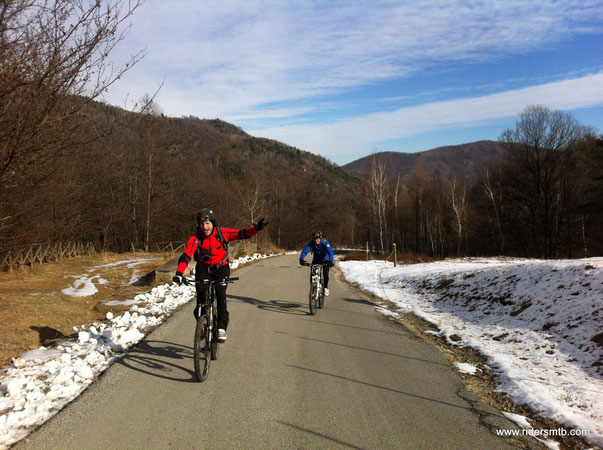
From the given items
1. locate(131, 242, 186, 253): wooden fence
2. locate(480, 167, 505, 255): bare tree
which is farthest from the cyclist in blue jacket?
locate(480, 167, 505, 255): bare tree

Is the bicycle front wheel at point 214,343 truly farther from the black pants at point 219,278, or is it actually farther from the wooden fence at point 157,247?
the wooden fence at point 157,247

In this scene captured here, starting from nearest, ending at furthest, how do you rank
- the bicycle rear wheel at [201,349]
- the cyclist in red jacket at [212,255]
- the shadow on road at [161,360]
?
the bicycle rear wheel at [201,349] < the shadow on road at [161,360] < the cyclist in red jacket at [212,255]

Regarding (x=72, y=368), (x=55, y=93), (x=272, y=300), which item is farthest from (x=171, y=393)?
(x=272, y=300)

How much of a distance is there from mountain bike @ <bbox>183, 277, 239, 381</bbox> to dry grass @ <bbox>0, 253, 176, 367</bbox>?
339 cm

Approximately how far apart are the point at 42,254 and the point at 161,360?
20125 mm

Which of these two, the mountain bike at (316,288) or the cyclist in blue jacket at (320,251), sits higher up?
the cyclist in blue jacket at (320,251)

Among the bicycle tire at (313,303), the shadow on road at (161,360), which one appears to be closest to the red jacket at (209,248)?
the shadow on road at (161,360)

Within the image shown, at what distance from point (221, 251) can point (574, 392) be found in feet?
16.2

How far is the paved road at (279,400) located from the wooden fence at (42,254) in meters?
14.6

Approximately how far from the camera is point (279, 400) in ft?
14.3

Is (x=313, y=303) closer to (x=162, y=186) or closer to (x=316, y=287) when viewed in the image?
(x=316, y=287)

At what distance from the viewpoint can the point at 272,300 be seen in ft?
36.4

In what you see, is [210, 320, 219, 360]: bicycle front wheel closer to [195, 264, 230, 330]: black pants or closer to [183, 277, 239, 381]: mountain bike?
[183, 277, 239, 381]: mountain bike

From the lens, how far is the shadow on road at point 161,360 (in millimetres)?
5094
